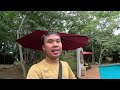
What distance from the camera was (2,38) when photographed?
311 centimetres

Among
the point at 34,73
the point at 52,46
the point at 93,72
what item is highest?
the point at 52,46

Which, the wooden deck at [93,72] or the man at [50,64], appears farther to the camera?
the wooden deck at [93,72]

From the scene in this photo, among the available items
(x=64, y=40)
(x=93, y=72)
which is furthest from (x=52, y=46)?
(x=93, y=72)

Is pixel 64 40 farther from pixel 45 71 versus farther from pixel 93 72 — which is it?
pixel 93 72

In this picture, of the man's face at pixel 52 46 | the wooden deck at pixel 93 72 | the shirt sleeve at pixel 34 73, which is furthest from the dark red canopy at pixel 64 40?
the wooden deck at pixel 93 72

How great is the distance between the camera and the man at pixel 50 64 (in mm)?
1045

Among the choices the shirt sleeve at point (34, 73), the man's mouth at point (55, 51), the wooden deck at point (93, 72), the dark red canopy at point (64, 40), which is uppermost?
the dark red canopy at point (64, 40)

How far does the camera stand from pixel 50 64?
3.57ft

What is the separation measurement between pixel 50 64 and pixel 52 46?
3.5 inches

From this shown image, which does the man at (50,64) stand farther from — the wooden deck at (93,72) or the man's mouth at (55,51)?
the wooden deck at (93,72)

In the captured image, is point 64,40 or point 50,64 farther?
point 64,40

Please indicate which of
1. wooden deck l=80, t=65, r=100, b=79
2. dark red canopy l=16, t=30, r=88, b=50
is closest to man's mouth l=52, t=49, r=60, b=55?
dark red canopy l=16, t=30, r=88, b=50

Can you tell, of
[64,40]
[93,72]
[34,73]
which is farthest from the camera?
[93,72]

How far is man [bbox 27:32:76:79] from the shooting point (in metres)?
1.04
